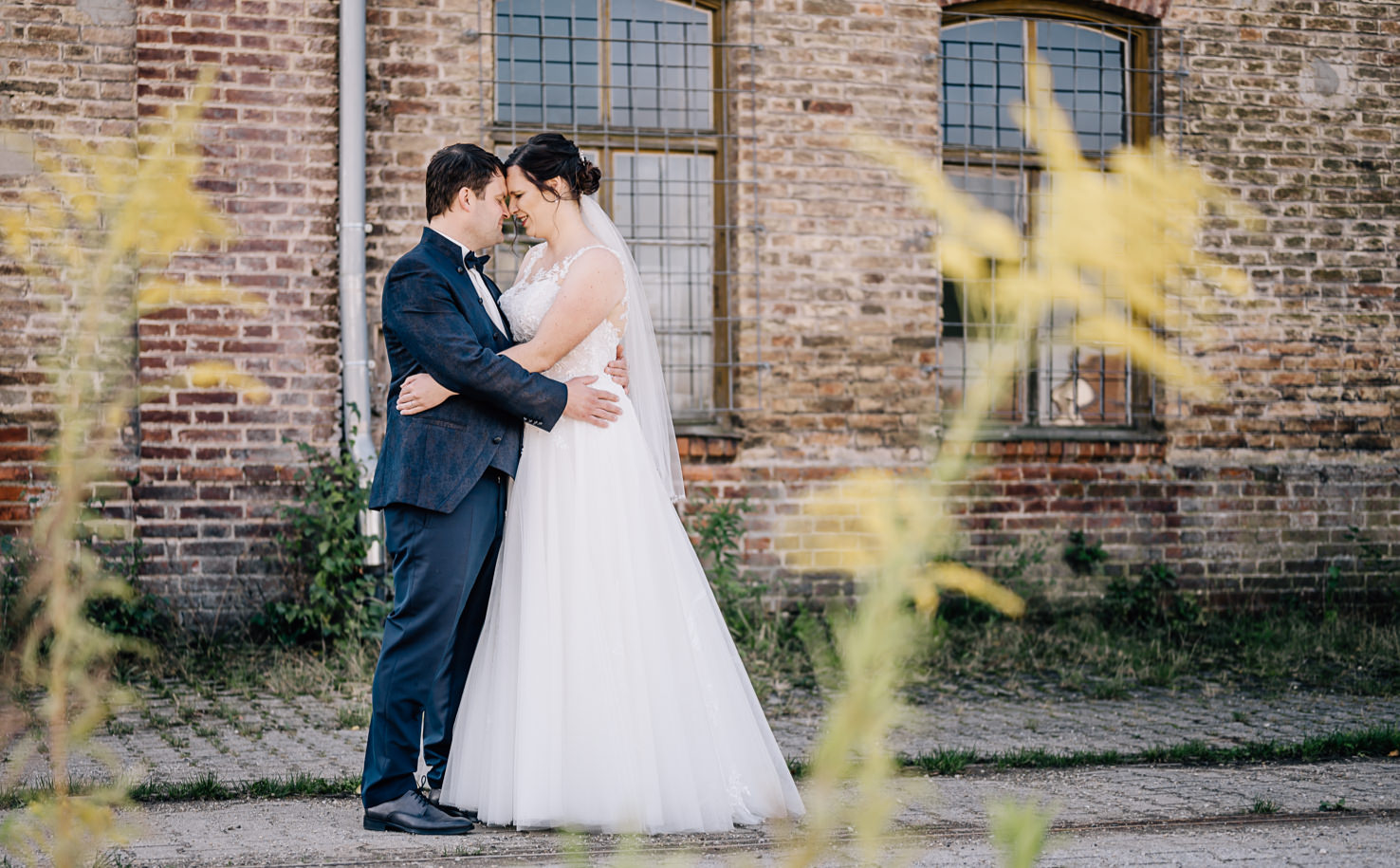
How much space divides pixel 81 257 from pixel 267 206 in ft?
17.8

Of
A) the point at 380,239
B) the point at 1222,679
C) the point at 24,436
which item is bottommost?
the point at 1222,679

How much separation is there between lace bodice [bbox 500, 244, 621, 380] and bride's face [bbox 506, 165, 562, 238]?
0.41 feet

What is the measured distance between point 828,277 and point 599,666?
12.5 ft

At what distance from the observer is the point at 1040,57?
718 cm

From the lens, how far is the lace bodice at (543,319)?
12.0ft

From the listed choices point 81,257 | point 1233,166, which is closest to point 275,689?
point 81,257

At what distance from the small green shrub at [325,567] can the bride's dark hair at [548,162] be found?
2.69 m

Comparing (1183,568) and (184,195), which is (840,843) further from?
(1183,568)

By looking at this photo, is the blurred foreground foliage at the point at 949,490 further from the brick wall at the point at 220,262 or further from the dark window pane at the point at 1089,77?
the dark window pane at the point at 1089,77

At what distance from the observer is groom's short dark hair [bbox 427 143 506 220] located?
3.46 m

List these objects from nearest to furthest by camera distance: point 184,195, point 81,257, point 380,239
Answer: point 81,257, point 184,195, point 380,239

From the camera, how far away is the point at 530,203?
3637mm

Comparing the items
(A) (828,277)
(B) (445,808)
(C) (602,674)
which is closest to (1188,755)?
(C) (602,674)

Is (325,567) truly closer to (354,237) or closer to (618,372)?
(354,237)
